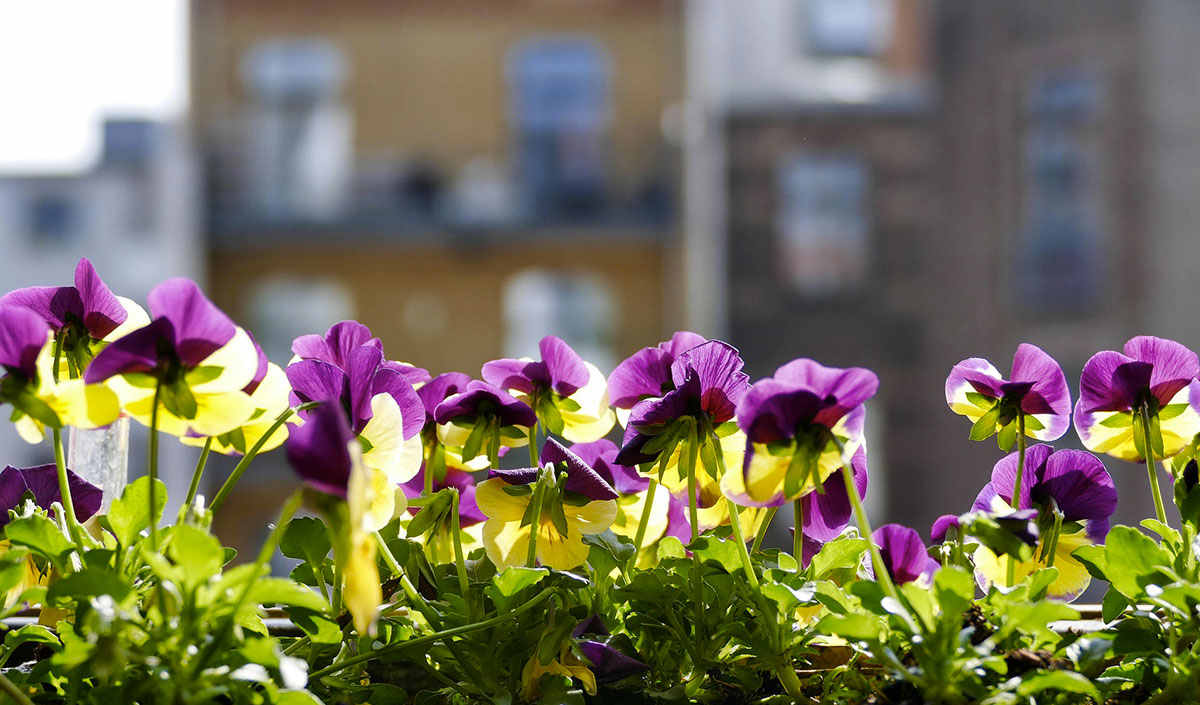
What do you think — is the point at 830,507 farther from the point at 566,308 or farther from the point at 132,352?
the point at 566,308

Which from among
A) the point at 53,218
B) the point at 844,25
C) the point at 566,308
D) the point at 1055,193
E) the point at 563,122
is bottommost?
the point at 566,308

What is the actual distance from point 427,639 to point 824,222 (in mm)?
7223

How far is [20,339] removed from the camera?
0.33m

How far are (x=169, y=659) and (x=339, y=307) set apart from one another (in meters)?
6.86

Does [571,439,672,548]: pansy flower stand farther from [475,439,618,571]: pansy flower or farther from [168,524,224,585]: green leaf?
[168,524,224,585]: green leaf

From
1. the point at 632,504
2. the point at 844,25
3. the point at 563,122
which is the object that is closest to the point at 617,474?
the point at 632,504

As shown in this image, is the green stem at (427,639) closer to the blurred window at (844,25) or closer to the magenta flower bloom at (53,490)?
the magenta flower bloom at (53,490)

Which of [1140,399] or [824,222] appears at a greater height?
[1140,399]

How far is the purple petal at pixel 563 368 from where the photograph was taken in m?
0.43

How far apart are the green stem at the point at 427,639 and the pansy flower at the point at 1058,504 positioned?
16cm

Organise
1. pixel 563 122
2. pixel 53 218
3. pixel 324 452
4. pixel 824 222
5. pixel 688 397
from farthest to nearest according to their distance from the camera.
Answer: pixel 53 218 → pixel 824 222 → pixel 563 122 → pixel 688 397 → pixel 324 452

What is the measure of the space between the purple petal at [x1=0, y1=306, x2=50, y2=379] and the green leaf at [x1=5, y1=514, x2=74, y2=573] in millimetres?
41

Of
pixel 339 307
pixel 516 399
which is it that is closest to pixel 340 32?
pixel 339 307

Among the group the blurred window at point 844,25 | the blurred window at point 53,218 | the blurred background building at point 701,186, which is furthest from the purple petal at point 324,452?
the blurred window at point 53,218
